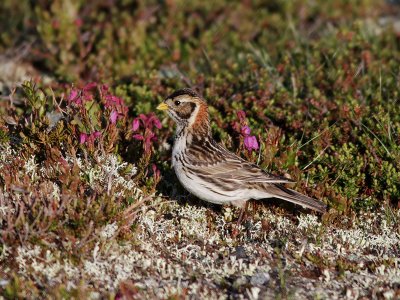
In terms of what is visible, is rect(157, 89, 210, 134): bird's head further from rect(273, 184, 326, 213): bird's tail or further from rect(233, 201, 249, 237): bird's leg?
rect(273, 184, 326, 213): bird's tail

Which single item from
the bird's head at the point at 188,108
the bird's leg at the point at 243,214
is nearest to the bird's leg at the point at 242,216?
the bird's leg at the point at 243,214

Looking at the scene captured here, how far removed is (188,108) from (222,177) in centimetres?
108

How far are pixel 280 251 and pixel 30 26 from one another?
776cm

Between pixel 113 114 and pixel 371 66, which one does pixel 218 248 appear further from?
pixel 371 66

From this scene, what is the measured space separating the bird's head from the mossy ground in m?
0.31

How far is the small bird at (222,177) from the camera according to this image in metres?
7.89

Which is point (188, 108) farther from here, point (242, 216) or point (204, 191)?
point (242, 216)

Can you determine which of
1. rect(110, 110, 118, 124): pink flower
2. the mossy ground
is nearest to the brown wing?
the mossy ground

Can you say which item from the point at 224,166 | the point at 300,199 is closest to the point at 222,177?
the point at 224,166

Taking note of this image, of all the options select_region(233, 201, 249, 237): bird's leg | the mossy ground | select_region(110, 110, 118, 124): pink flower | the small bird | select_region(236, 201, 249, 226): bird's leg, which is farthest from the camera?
select_region(110, 110, 118, 124): pink flower

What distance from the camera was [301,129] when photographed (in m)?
9.25

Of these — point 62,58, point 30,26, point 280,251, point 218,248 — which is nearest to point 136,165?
point 218,248

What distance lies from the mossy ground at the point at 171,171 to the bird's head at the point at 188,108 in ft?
1.03

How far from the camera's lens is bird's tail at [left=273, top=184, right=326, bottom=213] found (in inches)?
307
